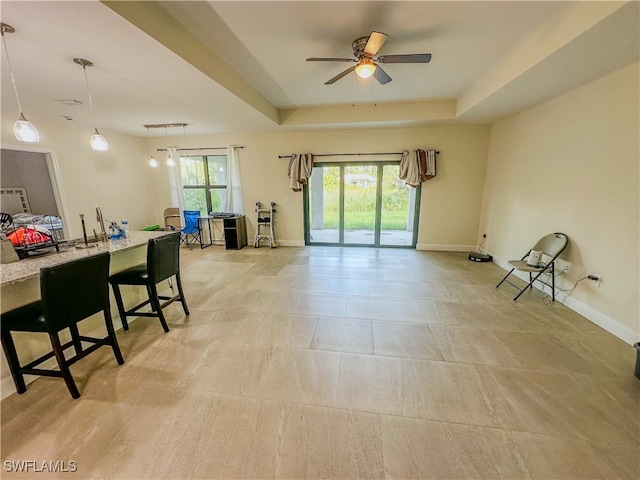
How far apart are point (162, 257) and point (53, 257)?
753 millimetres

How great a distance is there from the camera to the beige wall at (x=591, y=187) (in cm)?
233

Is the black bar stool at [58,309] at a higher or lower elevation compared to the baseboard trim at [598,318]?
higher

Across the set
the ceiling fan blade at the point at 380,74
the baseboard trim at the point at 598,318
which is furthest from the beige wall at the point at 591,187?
the ceiling fan blade at the point at 380,74

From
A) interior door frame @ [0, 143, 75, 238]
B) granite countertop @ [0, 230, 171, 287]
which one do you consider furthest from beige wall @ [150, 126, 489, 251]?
granite countertop @ [0, 230, 171, 287]

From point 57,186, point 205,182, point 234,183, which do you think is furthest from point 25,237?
point 205,182

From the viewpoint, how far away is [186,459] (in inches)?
53.7

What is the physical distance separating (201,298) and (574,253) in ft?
14.9

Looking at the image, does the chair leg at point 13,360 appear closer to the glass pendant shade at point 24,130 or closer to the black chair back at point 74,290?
the black chair back at point 74,290

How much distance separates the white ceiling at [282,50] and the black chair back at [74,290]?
1585 mm

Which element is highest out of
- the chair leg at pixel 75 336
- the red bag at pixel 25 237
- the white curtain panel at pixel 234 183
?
the white curtain panel at pixel 234 183

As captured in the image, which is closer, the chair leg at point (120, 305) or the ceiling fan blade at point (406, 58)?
the ceiling fan blade at point (406, 58)

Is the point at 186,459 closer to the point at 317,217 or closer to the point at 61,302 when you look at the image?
the point at 61,302

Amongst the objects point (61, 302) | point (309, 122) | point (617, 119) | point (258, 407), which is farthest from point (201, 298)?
point (617, 119)

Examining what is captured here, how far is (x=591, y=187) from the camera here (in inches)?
107
